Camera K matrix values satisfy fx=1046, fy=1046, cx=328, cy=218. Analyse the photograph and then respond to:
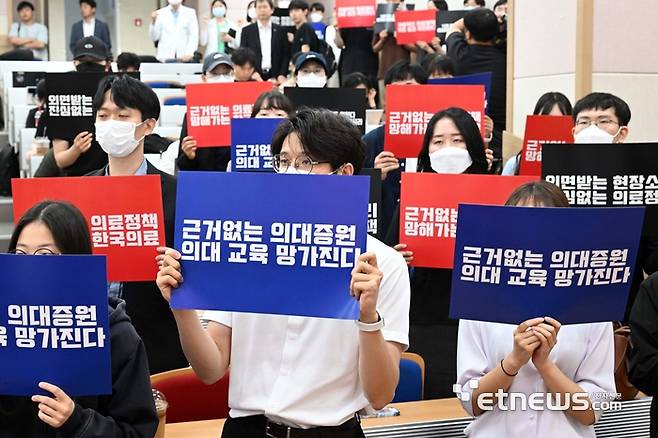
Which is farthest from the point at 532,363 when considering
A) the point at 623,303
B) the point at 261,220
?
the point at 261,220

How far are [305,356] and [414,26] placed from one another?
9.19 metres

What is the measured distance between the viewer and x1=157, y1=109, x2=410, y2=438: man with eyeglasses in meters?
2.78

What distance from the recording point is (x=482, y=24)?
9.18m

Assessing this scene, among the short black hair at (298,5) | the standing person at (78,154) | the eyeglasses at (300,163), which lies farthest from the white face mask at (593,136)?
the short black hair at (298,5)

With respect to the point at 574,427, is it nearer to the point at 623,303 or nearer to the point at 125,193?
the point at 623,303

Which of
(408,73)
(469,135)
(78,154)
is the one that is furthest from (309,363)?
(408,73)

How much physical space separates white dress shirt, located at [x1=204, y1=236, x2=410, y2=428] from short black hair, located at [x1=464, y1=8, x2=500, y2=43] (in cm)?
652

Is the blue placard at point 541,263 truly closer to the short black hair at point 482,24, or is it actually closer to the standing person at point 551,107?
→ the standing person at point 551,107

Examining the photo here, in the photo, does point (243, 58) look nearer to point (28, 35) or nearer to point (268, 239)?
point (268, 239)

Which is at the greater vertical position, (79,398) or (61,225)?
(61,225)

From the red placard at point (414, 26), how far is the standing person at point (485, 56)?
1.50 metres

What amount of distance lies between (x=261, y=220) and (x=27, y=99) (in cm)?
1087

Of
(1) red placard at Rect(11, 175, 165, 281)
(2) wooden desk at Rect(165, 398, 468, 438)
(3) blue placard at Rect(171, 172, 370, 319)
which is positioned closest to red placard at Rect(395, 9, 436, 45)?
(1) red placard at Rect(11, 175, 165, 281)

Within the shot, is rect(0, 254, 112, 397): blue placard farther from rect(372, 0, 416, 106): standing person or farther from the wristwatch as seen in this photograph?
rect(372, 0, 416, 106): standing person
